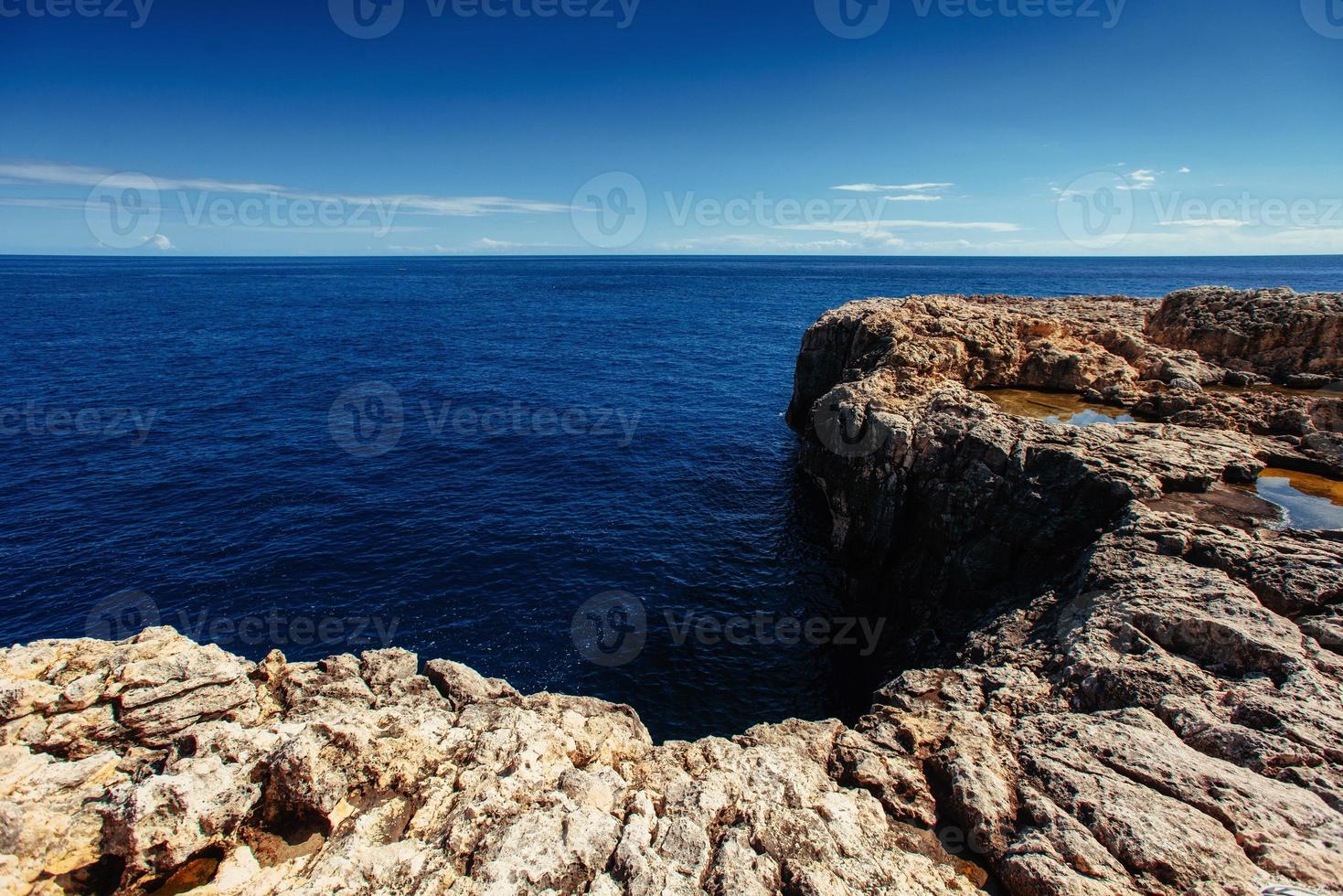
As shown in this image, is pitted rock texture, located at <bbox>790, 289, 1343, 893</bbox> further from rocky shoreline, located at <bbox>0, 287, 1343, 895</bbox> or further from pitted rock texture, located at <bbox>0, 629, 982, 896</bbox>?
pitted rock texture, located at <bbox>0, 629, 982, 896</bbox>

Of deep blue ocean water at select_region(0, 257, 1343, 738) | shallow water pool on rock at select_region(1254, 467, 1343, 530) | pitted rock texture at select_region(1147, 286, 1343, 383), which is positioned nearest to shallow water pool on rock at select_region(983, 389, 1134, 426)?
shallow water pool on rock at select_region(1254, 467, 1343, 530)

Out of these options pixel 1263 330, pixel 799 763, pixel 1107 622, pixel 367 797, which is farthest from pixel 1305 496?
pixel 367 797

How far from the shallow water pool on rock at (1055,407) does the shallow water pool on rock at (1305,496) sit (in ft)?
21.0

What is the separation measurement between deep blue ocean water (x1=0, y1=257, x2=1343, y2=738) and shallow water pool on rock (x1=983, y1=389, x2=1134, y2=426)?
13.3m

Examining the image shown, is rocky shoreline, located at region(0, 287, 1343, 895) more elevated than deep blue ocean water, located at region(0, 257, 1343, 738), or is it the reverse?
rocky shoreline, located at region(0, 287, 1343, 895)

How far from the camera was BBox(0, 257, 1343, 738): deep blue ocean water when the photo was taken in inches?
1106

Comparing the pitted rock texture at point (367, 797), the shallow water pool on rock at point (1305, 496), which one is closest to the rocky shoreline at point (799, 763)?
the pitted rock texture at point (367, 797)

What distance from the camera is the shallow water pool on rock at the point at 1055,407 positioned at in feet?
99.8

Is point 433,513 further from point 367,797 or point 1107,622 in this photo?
point 1107,622

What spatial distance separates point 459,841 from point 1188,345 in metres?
52.3

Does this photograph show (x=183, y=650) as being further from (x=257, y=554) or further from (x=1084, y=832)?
(x=257, y=554)

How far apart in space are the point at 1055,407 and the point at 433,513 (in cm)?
3729

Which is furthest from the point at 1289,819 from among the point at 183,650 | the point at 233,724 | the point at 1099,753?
the point at 183,650

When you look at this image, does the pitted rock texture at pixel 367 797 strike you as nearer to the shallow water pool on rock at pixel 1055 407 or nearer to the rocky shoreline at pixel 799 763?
the rocky shoreline at pixel 799 763
